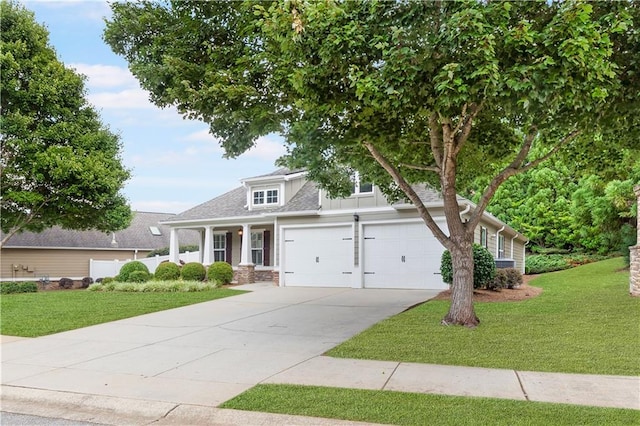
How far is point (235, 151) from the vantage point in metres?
9.07

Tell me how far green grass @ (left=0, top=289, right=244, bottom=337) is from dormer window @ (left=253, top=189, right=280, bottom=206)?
4939mm

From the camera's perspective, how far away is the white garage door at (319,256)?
16.8m

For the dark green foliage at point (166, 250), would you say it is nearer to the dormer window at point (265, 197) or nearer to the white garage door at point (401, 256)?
the dormer window at point (265, 197)

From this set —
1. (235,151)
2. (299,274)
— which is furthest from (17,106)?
(235,151)

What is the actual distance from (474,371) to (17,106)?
19674mm

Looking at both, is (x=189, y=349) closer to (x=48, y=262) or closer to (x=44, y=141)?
(x=44, y=141)

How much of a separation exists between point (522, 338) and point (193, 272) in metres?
13.8

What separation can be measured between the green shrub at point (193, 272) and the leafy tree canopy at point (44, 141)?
15.0ft

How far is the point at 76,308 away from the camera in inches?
473

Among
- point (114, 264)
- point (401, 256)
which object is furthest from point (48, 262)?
point (401, 256)

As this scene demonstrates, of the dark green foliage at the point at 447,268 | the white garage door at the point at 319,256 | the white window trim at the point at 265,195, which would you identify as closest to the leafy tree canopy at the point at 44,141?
the white window trim at the point at 265,195

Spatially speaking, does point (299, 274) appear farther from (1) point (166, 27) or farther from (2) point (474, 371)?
(2) point (474, 371)

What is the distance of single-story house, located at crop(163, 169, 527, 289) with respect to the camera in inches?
611

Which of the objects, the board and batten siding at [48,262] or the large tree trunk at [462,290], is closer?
the large tree trunk at [462,290]
